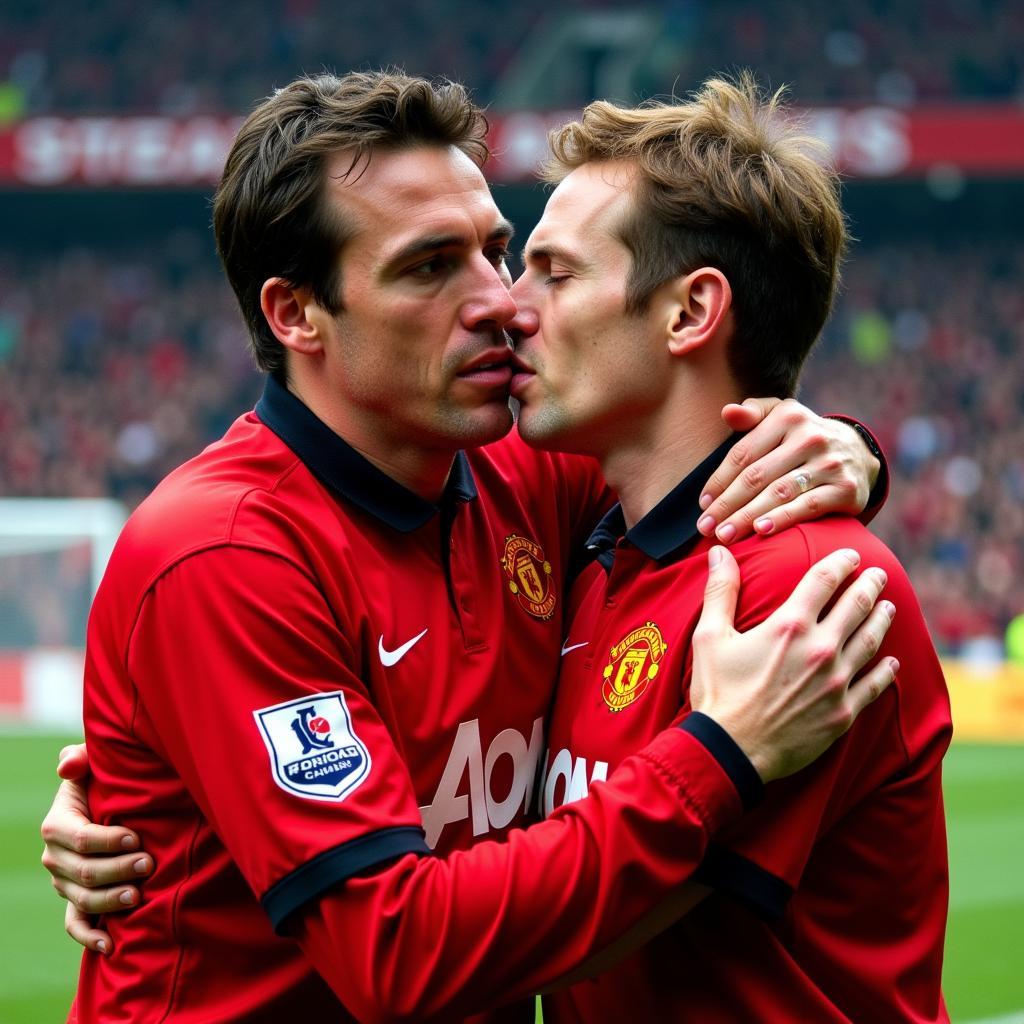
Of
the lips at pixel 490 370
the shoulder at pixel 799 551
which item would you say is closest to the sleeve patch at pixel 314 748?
the shoulder at pixel 799 551

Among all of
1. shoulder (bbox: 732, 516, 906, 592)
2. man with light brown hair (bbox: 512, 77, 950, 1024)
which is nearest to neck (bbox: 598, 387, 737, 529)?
man with light brown hair (bbox: 512, 77, 950, 1024)

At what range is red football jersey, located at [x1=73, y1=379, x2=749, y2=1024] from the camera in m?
2.34

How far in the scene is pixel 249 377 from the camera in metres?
23.8

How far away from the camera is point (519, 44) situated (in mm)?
25703

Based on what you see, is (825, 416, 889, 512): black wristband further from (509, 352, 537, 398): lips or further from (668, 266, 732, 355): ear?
(509, 352, 537, 398): lips

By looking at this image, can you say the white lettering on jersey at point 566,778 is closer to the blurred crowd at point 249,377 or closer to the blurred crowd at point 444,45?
the blurred crowd at point 249,377

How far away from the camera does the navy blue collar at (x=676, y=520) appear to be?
9.46ft

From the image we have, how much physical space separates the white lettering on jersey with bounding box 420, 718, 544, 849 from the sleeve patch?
37 cm

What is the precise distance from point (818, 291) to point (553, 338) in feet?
1.70

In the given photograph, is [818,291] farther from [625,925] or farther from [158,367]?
[158,367]

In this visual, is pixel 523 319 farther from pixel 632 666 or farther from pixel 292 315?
pixel 632 666

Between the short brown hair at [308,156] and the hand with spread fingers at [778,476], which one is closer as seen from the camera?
the hand with spread fingers at [778,476]

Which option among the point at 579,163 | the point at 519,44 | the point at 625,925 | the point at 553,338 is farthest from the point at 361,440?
the point at 519,44

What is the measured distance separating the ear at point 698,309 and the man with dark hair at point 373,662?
358 mm
